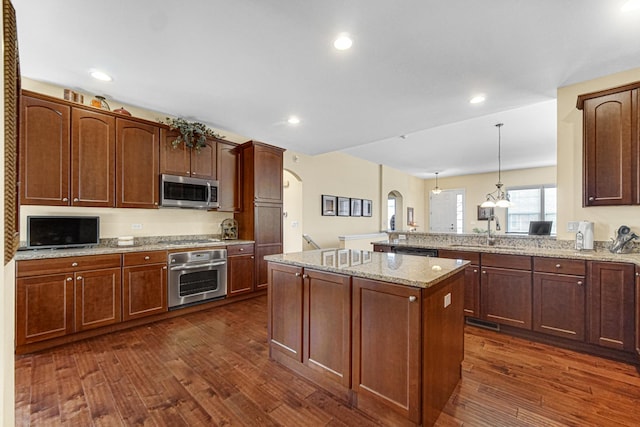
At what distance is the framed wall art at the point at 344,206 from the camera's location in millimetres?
6883

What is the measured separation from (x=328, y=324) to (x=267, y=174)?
3.02 m

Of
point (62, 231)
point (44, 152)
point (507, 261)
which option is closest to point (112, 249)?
point (62, 231)

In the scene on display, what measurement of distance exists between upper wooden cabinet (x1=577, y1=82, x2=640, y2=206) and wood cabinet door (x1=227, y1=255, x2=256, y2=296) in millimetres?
4154

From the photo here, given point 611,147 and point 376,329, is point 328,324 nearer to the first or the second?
point 376,329

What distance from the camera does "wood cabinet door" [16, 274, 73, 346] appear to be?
2477 millimetres

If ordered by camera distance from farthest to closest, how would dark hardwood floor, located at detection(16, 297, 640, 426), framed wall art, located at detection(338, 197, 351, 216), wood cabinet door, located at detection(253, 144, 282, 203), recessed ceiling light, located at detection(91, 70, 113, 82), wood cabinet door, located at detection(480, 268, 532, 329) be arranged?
framed wall art, located at detection(338, 197, 351, 216), wood cabinet door, located at detection(253, 144, 282, 203), wood cabinet door, located at detection(480, 268, 532, 329), recessed ceiling light, located at detection(91, 70, 113, 82), dark hardwood floor, located at detection(16, 297, 640, 426)

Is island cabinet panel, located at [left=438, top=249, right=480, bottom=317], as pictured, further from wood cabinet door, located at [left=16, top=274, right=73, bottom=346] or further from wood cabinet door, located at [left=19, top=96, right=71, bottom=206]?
wood cabinet door, located at [left=19, top=96, right=71, bottom=206]

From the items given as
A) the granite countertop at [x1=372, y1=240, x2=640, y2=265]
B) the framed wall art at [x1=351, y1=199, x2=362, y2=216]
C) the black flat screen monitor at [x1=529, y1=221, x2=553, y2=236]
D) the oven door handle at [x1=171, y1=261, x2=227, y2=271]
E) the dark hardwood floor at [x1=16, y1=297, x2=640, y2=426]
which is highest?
the framed wall art at [x1=351, y1=199, x2=362, y2=216]

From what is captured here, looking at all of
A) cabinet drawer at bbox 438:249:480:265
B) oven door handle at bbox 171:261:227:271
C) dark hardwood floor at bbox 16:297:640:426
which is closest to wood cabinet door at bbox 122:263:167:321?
oven door handle at bbox 171:261:227:271

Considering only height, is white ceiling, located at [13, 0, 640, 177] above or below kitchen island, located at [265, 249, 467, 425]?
above

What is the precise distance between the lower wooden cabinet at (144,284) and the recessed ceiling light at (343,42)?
294 cm

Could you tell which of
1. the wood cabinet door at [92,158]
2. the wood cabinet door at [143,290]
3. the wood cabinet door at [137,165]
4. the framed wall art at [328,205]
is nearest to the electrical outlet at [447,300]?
the wood cabinet door at [143,290]

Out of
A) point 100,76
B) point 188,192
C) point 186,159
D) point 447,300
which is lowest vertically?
point 447,300

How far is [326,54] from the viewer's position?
A: 2471mm
